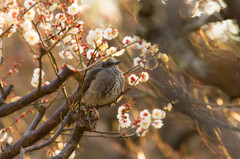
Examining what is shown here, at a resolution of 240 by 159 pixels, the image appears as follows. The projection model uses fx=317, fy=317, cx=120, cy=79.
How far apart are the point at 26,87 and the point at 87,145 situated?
12.1ft

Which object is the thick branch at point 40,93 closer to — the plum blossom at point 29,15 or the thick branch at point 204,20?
the plum blossom at point 29,15

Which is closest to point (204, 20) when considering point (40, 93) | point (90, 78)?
point (40, 93)

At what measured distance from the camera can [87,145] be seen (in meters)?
11.3

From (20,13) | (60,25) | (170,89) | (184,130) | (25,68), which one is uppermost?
(25,68)

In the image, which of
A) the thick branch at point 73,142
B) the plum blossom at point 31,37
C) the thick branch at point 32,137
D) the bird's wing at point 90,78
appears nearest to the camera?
the plum blossom at point 31,37

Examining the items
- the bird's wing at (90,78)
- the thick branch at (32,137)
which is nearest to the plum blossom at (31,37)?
the thick branch at (32,137)

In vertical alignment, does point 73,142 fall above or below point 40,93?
below

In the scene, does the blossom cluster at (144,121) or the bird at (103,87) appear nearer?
the blossom cluster at (144,121)

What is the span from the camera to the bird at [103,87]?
178 inches

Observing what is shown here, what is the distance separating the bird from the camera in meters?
4.53

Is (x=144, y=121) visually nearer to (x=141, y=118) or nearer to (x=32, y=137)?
(x=141, y=118)

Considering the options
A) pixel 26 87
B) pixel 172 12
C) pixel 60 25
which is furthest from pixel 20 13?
pixel 26 87

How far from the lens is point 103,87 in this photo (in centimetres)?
461

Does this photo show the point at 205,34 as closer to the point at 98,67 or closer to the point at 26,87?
the point at 98,67
